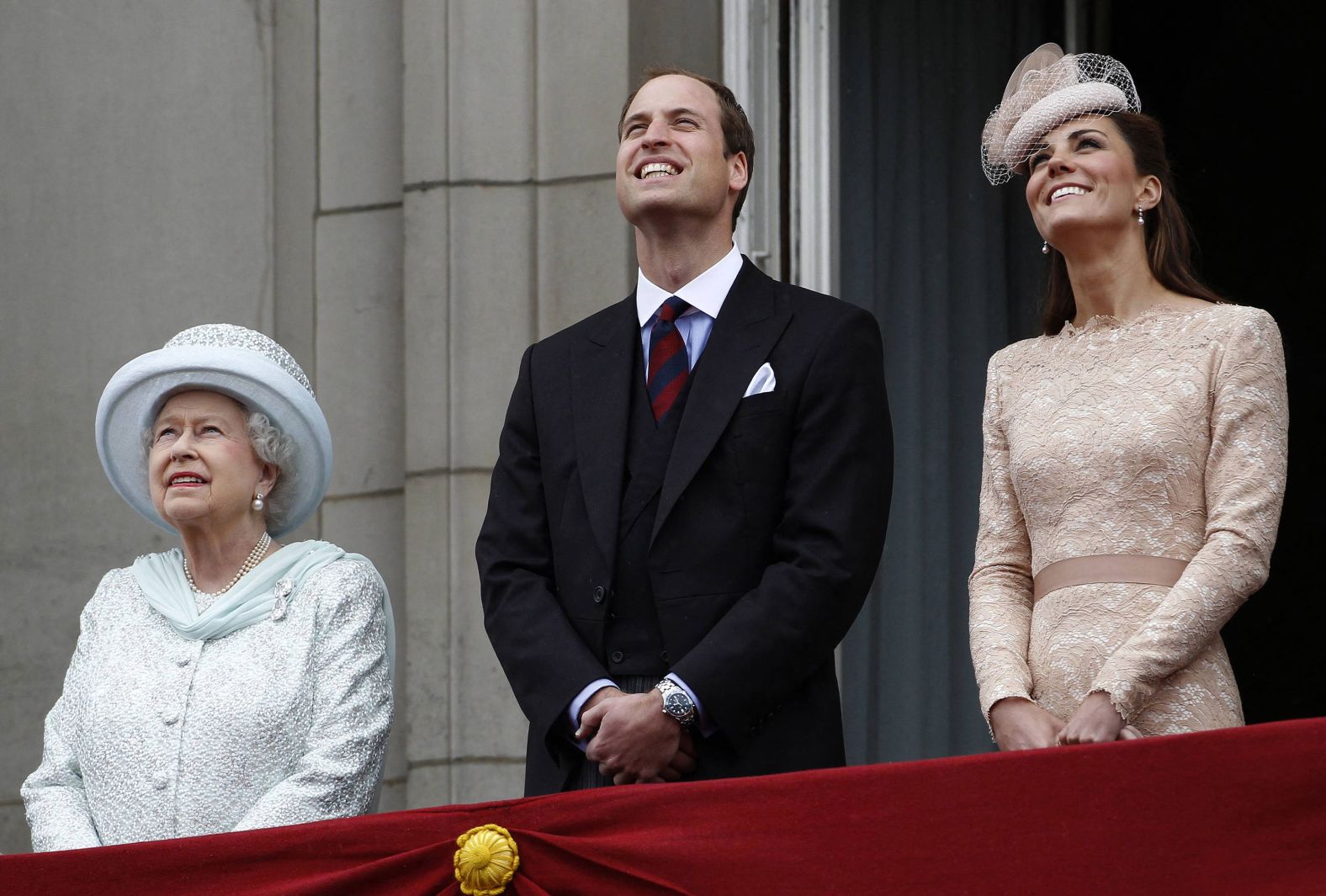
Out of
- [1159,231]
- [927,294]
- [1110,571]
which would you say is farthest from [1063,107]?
[927,294]

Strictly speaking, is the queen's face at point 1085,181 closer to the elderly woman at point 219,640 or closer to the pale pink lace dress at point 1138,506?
the pale pink lace dress at point 1138,506

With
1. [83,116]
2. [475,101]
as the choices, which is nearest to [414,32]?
[475,101]

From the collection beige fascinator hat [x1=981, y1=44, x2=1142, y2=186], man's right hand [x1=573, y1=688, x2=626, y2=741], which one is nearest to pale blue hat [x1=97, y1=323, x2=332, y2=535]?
man's right hand [x1=573, y1=688, x2=626, y2=741]

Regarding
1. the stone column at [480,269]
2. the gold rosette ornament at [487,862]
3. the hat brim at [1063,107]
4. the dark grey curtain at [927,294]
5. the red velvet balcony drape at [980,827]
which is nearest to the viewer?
the red velvet balcony drape at [980,827]

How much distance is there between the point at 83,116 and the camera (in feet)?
22.4

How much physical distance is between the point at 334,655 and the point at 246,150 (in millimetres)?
3050

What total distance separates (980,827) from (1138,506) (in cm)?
87

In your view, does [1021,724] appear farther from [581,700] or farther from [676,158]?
[676,158]

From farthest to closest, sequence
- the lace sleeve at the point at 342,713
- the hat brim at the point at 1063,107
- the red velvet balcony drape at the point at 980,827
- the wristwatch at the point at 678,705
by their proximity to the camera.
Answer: the hat brim at the point at 1063,107
the lace sleeve at the point at 342,713
the wristwatch at the point at 678,705
the red velvet balcony drape at the point at 980,827

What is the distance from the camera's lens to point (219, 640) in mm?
4250

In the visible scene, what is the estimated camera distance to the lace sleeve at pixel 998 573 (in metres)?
4.03

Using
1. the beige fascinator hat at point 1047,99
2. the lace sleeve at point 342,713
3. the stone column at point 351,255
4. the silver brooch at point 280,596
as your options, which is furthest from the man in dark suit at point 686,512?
the stone column at point 351,255

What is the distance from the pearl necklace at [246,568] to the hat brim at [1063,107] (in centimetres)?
173

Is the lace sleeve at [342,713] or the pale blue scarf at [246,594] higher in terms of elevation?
the pale blue scarf at [246,594]
